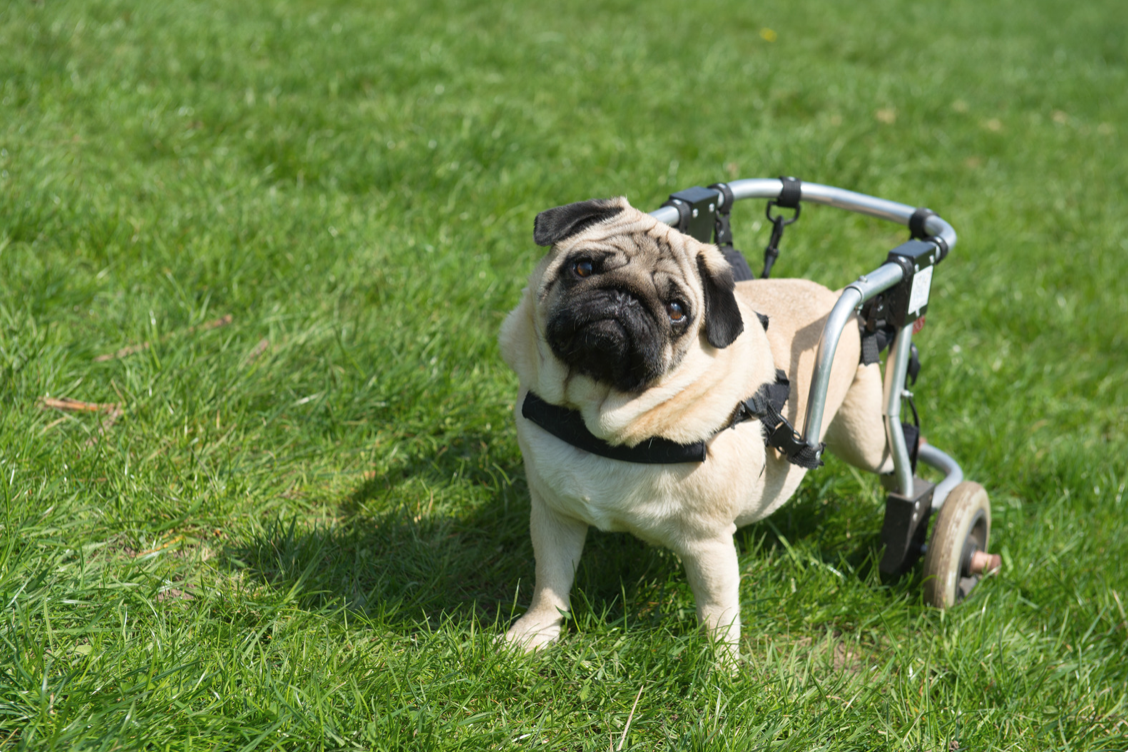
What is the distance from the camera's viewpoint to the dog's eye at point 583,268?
2.32 meters

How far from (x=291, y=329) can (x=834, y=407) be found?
2153 millimetres

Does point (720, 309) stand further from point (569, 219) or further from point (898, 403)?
point (898, 403)

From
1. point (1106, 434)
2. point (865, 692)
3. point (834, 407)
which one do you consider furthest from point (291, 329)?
point (1106, 434)

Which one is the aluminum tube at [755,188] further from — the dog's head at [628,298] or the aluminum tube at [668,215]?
the dog's head at [628,298]

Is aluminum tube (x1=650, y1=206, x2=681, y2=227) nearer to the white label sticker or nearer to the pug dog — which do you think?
the pug dog

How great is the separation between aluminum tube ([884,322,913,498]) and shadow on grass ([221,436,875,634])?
1.16 feet

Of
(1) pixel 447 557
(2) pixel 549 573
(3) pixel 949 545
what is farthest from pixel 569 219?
(3) pixel 949 545

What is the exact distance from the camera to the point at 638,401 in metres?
2.31

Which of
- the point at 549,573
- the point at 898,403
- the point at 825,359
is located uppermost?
the point at 825,359

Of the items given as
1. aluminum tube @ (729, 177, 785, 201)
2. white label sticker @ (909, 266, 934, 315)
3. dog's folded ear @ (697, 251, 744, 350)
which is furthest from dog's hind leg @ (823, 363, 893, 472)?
dog's folded ear @ (697, 251, 744, 350)

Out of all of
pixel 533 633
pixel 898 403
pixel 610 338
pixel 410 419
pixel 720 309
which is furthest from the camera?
pixel 410 419

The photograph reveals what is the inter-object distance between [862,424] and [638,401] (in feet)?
3.64

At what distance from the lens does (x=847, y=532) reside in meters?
3.36

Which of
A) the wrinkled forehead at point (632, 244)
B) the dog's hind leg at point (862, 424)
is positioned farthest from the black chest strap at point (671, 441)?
the dog's hind leg at point (862, 424)
